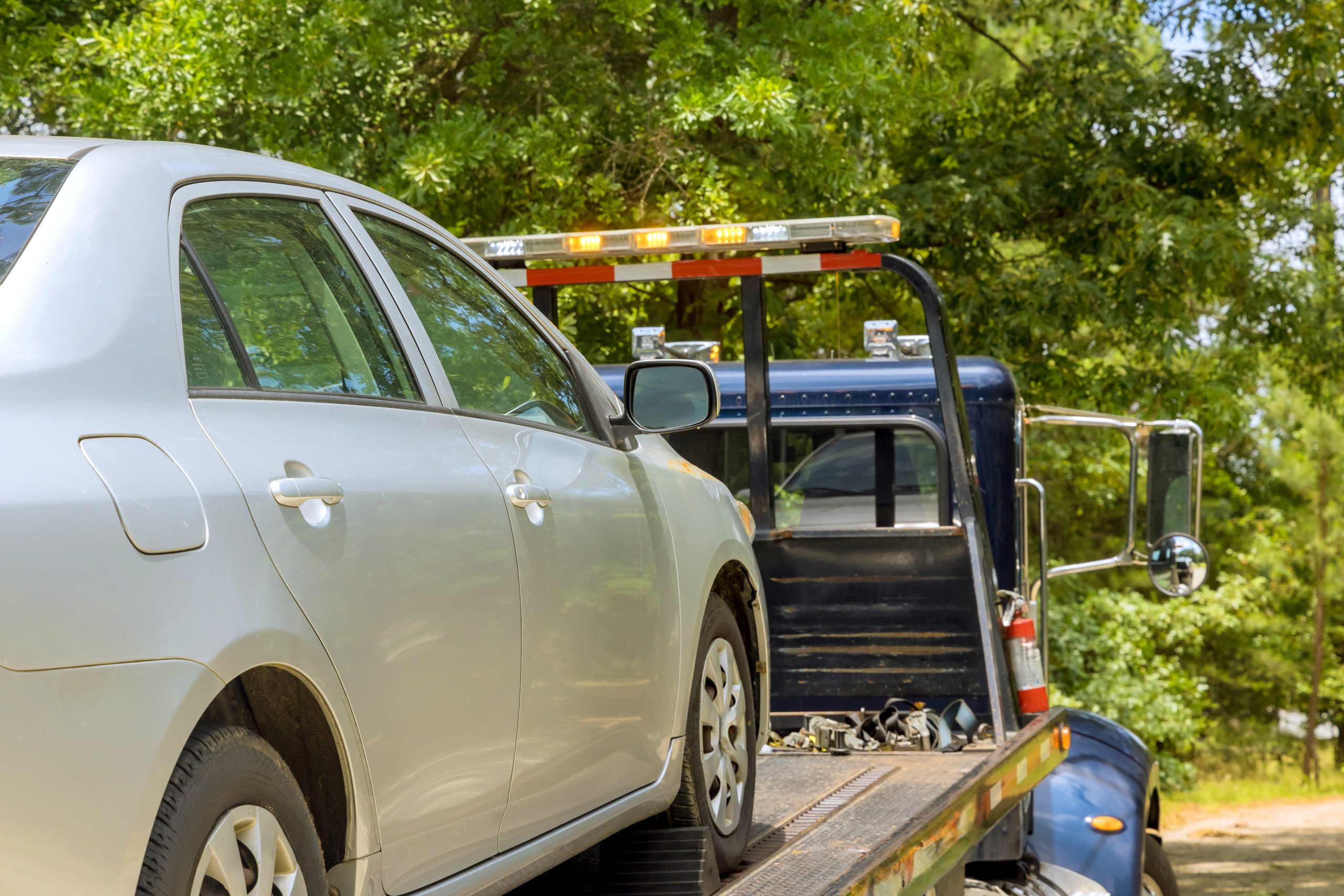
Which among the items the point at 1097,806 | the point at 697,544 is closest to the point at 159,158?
the point at 697,544

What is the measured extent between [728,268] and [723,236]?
0.28m

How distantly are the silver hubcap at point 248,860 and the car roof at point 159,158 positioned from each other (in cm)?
94

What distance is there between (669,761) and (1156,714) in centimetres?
1851

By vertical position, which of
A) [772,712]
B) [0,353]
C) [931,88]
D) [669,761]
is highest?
[931,88]

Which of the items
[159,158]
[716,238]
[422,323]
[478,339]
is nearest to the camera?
[159,158]

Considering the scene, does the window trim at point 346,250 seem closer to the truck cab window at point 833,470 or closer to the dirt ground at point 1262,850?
the truck cab window at point 833,470

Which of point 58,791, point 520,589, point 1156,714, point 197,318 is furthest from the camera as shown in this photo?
point 1156,714

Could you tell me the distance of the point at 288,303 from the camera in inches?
99.9

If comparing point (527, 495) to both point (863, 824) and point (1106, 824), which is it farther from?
point (1106, 824)

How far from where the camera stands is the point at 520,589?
2705mm

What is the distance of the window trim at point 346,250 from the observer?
2.19m

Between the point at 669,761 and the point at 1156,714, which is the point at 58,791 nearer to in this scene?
the point at 669,761

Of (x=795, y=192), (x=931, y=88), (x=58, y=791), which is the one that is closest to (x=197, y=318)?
(x=58, y=791)

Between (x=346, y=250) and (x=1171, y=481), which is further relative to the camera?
(x=1171, y=481)
